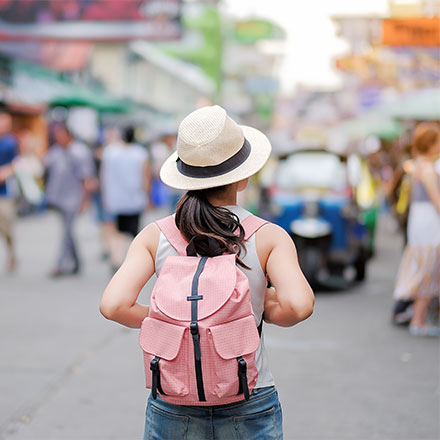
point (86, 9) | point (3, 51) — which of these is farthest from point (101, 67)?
point (86, 9)

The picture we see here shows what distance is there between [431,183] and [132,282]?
17.1 ft

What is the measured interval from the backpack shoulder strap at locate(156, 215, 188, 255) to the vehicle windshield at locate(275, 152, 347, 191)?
8.46 metres

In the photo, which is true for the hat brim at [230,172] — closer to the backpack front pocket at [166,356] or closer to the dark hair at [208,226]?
the dark hair at [208,226]

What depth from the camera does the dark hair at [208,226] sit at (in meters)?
2.70

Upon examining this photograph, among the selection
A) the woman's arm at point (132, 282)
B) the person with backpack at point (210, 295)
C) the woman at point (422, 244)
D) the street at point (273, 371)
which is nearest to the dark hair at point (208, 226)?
the person with backpack at point (210, 295)

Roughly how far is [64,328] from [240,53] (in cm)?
7785

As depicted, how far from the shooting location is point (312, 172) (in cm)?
1145

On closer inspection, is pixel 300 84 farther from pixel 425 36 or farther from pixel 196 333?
pixel 196 333

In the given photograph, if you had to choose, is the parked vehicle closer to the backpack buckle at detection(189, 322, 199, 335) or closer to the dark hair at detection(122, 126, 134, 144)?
the dark hair at detection(122, 126, 134, 144)

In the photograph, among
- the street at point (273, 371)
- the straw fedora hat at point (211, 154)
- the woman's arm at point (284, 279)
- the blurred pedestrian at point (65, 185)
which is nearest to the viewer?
the woman's arm at point (284, 279)

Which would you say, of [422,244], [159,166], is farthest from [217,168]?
[159,166]

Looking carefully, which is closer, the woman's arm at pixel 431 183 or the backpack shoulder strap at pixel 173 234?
the backpack shoulder strap at pixel 173 234

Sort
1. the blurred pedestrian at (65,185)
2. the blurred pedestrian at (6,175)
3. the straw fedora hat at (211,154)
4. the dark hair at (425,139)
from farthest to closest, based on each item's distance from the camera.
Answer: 1. the blurred pedestrian at (65,185)
2. the blurred pedestrian at (6,175)
3. the dark hair at (425,139)
4. the straw fedora hat at (211,154)

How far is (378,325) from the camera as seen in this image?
838 centimetres
